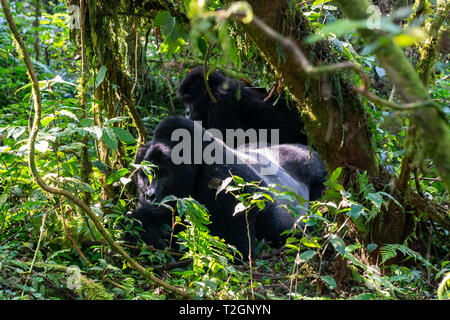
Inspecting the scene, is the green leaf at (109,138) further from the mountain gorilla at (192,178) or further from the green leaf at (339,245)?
the green leaf at (339,245)

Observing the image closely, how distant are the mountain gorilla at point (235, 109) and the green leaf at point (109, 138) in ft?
8.24

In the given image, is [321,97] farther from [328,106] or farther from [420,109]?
[420,109]

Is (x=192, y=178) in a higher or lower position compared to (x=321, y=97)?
lower

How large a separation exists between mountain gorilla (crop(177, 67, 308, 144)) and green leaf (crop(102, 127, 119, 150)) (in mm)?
2511

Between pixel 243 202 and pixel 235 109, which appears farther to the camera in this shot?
pixel 235 109

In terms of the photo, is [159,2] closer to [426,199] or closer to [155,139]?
[155,139]

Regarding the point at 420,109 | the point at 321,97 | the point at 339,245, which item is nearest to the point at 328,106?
the point at 321,97

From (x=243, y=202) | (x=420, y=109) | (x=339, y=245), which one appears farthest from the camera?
(x=243, y=202)

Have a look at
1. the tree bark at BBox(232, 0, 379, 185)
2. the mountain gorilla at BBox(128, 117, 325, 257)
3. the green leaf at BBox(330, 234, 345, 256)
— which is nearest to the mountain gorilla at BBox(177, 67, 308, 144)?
the mountain gorilla at BBox(128, 117, 325, 257)

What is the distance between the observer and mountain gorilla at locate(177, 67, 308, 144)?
181 inches

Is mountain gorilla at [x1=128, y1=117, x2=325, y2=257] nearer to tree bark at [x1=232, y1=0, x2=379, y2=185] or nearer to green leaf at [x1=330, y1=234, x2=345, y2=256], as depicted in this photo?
tree bark at [x1=232, y1=0, x2=379, y2=185]

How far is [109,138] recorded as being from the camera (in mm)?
2170

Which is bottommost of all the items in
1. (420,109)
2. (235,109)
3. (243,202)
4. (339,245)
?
(339,245)

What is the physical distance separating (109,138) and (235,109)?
266 centimetres
